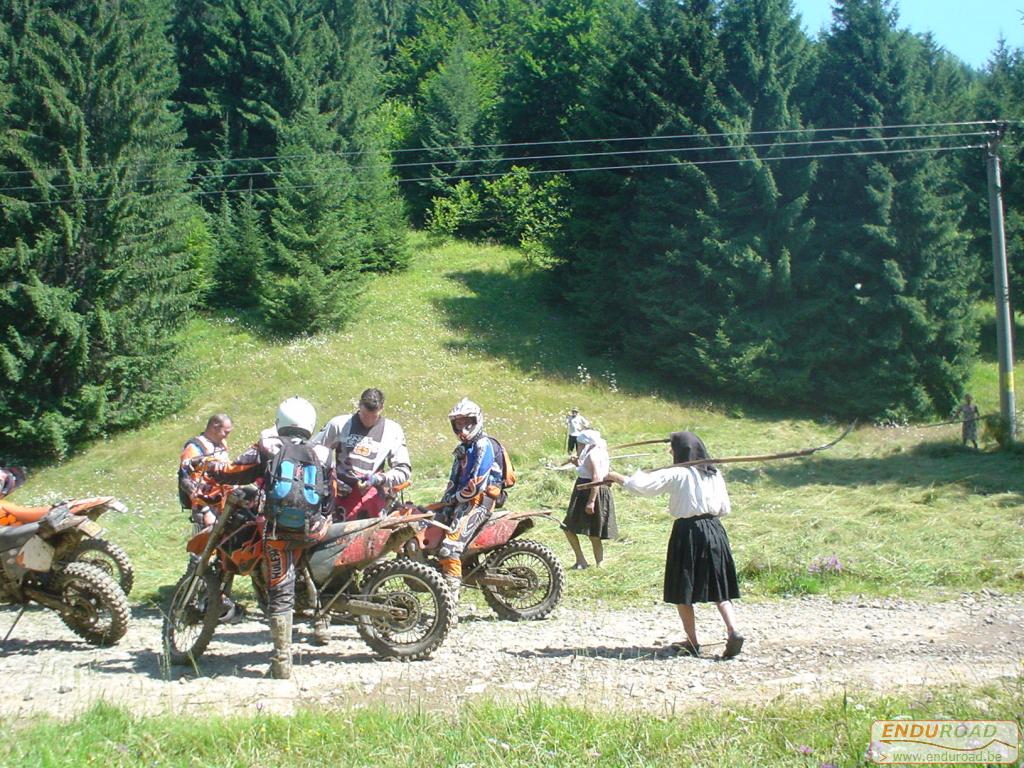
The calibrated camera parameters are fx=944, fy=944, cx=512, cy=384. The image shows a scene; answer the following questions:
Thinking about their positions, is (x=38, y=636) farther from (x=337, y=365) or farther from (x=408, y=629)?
(x=337, y=365)

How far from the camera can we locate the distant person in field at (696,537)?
6.72 metres

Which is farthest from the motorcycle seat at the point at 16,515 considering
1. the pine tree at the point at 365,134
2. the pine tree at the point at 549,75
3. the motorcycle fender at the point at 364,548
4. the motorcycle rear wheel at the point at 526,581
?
the pine tree at the point at 549,75

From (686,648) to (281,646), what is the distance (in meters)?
2.95

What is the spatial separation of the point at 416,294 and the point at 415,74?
29842 millimetres

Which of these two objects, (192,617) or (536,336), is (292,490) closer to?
(192,617)

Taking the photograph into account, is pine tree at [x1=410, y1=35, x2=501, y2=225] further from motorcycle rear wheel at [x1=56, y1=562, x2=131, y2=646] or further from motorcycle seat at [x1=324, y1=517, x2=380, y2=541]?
motorcycle seat at [x1=324, y1=517, x2=380, y2=541]

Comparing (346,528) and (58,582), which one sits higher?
(346,528)

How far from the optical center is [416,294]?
35.9 meters

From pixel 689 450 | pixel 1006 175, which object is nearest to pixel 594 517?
pixel 689 450

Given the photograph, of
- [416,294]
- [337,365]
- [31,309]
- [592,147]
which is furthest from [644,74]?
[31,309]

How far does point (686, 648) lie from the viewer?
707cm

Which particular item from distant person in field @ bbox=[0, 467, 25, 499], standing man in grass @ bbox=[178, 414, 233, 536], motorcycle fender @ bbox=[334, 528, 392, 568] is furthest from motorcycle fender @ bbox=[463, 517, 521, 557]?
distant person in field @ bbox=[0, 467, 25, 499]

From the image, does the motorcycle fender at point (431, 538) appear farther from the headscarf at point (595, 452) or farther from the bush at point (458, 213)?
the bush at point (458, 213)

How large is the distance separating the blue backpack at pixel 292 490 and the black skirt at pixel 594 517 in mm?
4267
